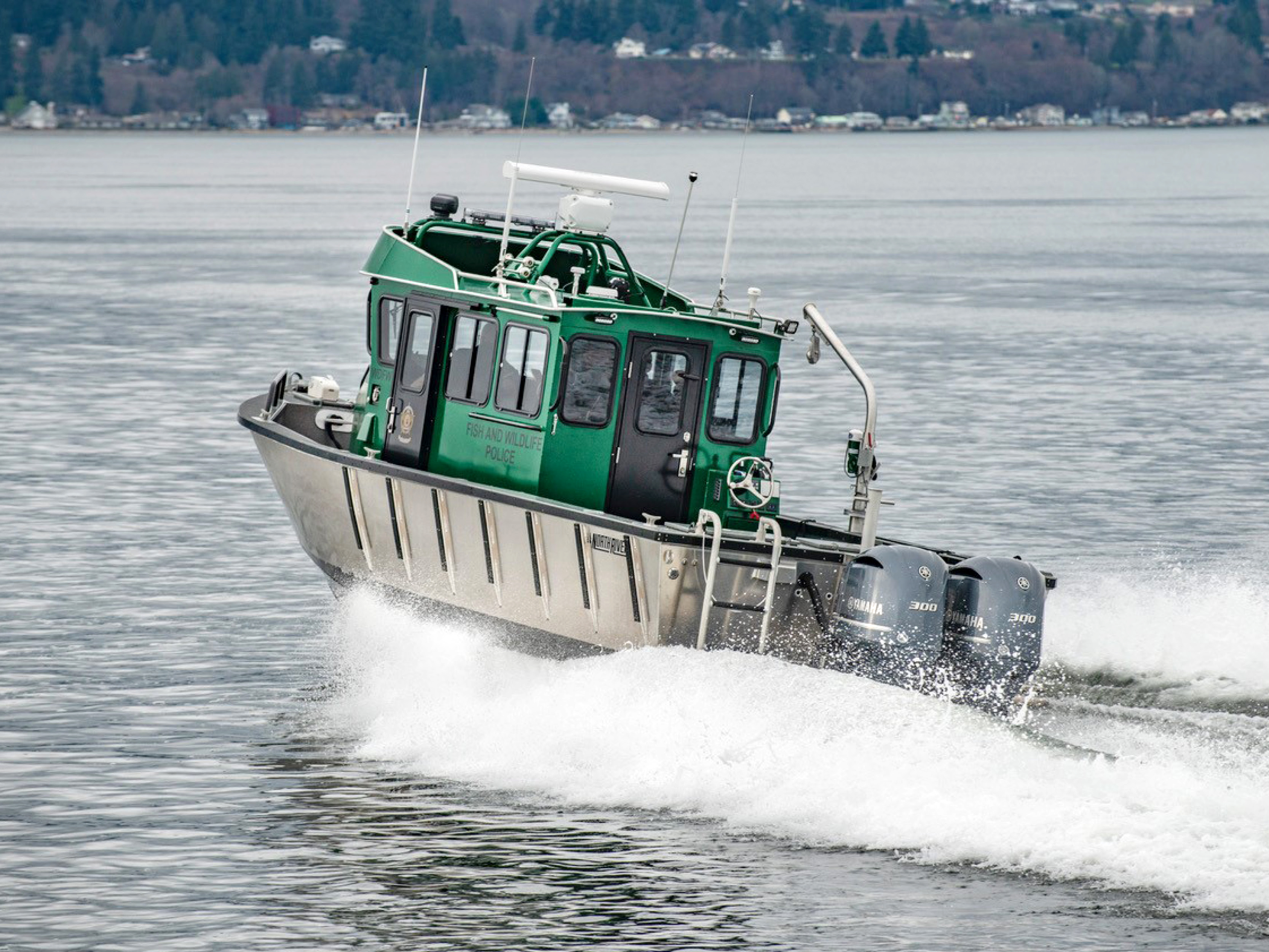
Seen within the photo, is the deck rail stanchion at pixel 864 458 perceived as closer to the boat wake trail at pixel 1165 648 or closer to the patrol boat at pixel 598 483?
the patrol boat at pixel 598 483

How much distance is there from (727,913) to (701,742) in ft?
6.48

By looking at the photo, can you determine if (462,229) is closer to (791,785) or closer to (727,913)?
(791,785)

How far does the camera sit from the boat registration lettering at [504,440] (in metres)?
15.7

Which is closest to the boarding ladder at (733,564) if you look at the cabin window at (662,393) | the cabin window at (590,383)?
the cabin window at (662,393)

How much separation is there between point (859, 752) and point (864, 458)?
2.57 meters

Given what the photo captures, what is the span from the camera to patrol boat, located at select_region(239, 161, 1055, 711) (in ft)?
47.0

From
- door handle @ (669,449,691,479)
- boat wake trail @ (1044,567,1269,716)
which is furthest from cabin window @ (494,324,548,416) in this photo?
boat wake trail @ (1044,567,1269,716)

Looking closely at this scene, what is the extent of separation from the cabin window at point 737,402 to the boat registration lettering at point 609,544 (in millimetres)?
1406

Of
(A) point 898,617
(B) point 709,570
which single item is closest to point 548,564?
(B) point 709,570

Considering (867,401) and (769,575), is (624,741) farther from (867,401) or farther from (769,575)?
(867,401)

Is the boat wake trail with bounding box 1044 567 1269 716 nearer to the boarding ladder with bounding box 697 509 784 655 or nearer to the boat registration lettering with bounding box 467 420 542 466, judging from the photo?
the boarding ladder with bounding box 697 509 784 655

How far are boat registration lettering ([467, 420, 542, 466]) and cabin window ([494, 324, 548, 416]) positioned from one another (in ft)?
0.53

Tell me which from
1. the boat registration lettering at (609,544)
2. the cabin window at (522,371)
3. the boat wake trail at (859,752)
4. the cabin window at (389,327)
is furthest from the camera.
A: the cabin window at (389,327)

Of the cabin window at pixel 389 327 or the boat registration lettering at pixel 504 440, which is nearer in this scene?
the boat registration lettering at pixel 504 440
